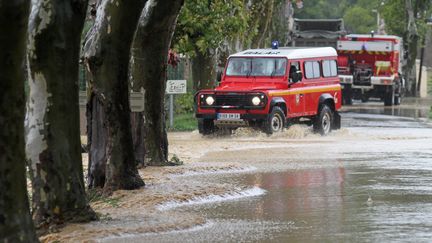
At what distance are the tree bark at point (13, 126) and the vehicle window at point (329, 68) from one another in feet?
65.6

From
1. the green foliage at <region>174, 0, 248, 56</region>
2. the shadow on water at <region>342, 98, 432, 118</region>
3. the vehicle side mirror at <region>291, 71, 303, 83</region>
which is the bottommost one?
the shadow on water at <region>342, 98, 432, 118</region>

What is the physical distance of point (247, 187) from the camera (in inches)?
610

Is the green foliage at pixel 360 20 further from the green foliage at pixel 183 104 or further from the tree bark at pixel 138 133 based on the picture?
the tree bark at pixel 138 133

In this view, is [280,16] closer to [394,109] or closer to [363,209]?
[394,109]

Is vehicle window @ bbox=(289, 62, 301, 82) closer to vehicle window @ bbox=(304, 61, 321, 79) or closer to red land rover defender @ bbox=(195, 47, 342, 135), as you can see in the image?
red land rover defender @ bbox=(195, 47, 342, 135)

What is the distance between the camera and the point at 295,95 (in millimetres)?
27188

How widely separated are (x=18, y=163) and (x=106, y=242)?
186cm

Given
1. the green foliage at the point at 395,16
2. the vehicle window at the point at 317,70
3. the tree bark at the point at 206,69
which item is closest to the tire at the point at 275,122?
the vehicle window at the point at 317,70

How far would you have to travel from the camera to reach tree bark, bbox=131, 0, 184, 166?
16.6 meters

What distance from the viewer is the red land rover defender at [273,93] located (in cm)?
2616

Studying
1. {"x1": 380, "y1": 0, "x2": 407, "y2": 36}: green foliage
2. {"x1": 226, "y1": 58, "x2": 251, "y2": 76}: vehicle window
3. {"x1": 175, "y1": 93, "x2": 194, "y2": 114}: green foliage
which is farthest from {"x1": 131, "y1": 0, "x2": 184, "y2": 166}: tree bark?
{"x1": 380, "y1": 0, "x2": 407, "y2": 36}: green foliage

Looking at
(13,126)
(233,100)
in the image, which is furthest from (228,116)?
(13,126)

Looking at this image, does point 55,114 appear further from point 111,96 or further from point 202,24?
point 202,24

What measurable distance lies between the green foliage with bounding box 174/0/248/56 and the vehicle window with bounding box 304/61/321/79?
2.40 meters
